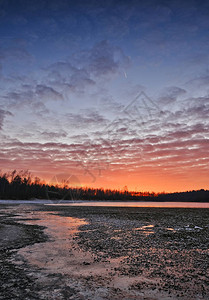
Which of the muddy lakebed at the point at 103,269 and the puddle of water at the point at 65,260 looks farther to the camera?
the puddle of water at the point at 65,260

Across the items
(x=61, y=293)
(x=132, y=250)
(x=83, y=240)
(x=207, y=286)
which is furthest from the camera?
(x=83, y=240)

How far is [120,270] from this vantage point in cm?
994

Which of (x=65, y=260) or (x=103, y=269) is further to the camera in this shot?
(x=65, y=260)

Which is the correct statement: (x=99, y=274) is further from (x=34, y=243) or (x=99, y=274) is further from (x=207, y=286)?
(x=34, y=243)

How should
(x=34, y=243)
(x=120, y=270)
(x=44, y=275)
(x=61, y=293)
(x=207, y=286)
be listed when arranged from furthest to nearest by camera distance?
(x=34, y=243)
(x=120, y=270)
(x=44, y=275)
(x=207, y=286)
(x=61, y=293)

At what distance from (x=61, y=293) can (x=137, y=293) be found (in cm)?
270

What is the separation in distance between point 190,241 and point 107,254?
779cm

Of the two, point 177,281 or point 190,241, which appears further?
point 190,241

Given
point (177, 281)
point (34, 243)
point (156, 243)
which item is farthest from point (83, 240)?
point (177, 281)

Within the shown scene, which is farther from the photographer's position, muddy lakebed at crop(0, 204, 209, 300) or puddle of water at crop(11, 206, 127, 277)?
puddle of water at crop(11, 206, 127, 277)

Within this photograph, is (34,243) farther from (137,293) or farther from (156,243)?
(137,293)

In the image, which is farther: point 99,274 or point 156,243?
point 156,243

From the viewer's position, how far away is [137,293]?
7531 millimetres

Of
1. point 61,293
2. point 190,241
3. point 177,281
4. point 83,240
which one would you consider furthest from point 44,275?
point 190,241
